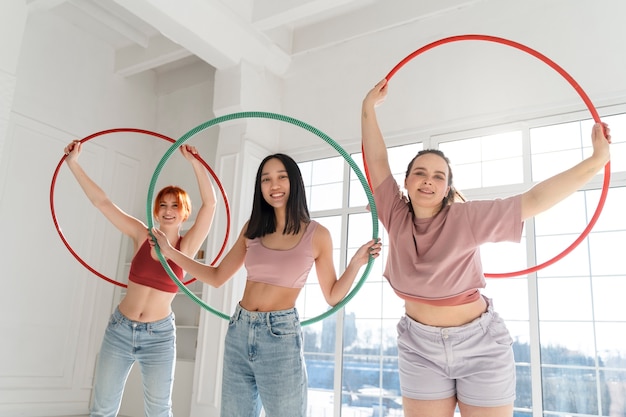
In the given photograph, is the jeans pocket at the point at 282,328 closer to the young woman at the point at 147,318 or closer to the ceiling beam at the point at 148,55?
the young woman at the point at 147,318

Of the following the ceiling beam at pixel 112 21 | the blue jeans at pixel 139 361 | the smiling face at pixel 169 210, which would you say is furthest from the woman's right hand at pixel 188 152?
the ceiling beam at pixel 112 21

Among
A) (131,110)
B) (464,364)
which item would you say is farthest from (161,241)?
(131,110)

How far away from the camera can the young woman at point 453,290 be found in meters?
1.94

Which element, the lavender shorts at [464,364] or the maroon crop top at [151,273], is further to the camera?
the maroon crop top at [151,273]

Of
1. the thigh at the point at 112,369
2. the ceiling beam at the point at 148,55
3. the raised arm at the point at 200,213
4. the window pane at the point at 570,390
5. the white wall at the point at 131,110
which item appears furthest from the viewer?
the ceiling beam at the point at 148,55

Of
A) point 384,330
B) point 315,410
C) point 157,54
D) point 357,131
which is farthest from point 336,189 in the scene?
point 157,54

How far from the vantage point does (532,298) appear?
4137 millimetres

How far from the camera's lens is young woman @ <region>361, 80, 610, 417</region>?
1.94 metres

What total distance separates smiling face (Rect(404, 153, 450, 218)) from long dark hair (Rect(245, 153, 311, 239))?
461 mm

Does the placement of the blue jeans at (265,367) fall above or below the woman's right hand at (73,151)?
below

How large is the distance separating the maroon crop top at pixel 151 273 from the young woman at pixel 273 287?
0.51 metres

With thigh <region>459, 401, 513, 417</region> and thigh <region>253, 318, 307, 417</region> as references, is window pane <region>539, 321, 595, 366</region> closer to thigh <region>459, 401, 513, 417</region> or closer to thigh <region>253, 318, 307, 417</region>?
thigh <region>459, 401, 513, 417</region>

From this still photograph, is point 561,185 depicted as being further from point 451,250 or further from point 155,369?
point 155,369

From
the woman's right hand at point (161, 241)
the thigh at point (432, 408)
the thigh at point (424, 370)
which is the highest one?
the woman's right hand at point (161, 241)
